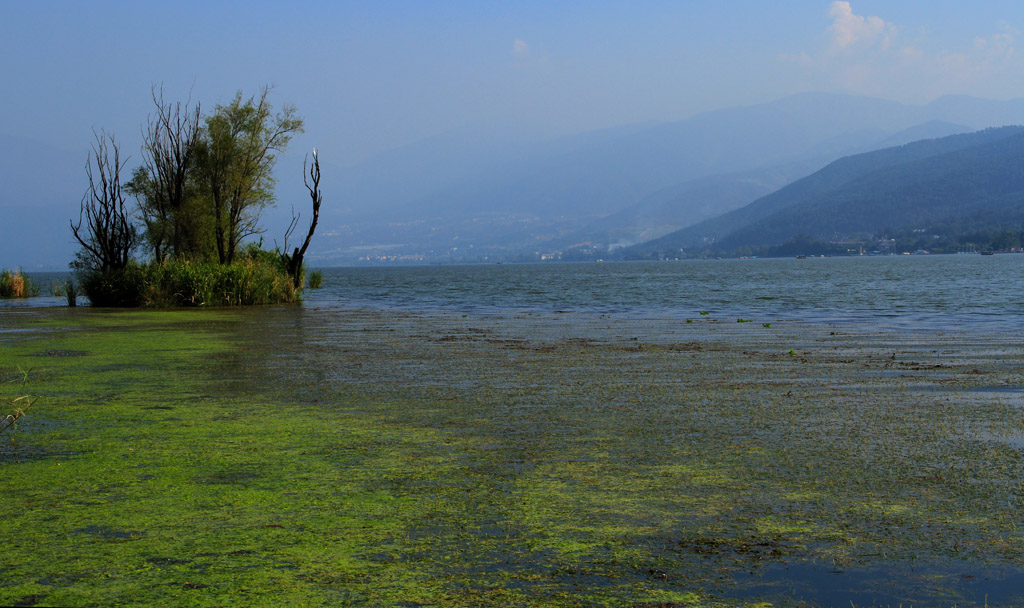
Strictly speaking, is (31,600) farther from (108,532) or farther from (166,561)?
(108,532)

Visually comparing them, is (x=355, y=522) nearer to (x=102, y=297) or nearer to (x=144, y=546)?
(x=144, y=546)

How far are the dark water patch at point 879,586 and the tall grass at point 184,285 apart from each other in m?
33.0

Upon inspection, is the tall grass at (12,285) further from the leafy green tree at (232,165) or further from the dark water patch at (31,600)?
the dark water patch at (31,600)

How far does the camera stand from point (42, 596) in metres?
4.68

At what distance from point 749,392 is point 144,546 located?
7.90m

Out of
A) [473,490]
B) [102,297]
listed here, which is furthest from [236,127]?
[473,490]

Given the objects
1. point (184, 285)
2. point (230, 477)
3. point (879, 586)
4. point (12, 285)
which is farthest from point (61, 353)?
point (12, 285)

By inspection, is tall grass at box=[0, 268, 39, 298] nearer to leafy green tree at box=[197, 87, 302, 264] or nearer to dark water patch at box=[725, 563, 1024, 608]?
leafy green tree at box=[197, 87, 302, 264]

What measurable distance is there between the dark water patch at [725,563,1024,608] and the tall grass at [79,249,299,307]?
33.0 meters

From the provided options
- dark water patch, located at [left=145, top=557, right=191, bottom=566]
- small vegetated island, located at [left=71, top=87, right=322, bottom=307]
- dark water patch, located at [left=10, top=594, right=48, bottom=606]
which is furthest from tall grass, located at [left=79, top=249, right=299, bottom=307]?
dark water patch, located at [left=10, top=594, right=48, bottom=606]

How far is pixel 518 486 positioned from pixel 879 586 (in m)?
2.77

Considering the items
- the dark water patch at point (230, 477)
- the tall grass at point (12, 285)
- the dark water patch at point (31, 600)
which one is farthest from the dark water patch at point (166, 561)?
the tall grass at point (12, 285)

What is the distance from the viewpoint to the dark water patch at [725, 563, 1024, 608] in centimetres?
451

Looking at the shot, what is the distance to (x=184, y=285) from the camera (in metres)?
35.1
